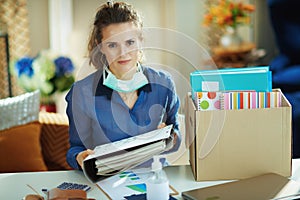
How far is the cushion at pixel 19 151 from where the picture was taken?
2455 mm

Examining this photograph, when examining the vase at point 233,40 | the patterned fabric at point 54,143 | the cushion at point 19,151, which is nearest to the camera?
the cushion at point 19,151

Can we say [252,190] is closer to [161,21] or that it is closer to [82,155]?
[82,155]

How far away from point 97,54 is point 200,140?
37 cm

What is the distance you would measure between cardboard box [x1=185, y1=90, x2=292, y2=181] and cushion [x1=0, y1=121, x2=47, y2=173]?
94 centimetres

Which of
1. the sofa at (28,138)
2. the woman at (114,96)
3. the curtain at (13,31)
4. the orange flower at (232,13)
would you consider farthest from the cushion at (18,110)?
the orange flower at (232,13)

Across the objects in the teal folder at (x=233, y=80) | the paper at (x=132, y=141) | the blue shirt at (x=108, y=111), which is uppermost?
the teal folder at (x=233, y=80)

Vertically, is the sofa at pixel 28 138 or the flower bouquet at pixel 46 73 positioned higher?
the flower bouquet at pixel 46 73

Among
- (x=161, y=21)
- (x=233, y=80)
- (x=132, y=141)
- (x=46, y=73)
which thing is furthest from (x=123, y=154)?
(x=161, y=21)

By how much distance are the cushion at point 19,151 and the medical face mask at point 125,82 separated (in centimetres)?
88

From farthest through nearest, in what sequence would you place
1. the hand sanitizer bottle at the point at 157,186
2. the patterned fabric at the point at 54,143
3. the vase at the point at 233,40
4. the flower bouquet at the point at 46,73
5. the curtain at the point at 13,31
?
the vase at the point at 233,40 → the curtain at the point at 13,31 → the flower bouquet at the point at 46,73 → the patterned fabric at the point at 54,143 → the hand sanitizer bottle at the point at 157,186

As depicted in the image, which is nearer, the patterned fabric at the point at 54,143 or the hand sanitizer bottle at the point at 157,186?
the hand sanitizer bottle at the point at 157,186

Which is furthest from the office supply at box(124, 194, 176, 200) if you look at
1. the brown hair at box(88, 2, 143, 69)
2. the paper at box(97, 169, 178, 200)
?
the brown hair at box(88, 2, 143, 69)

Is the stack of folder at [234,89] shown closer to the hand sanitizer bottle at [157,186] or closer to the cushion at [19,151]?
the hand sanitizer bottle at [157,186]

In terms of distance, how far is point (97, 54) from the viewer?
1.69 m
